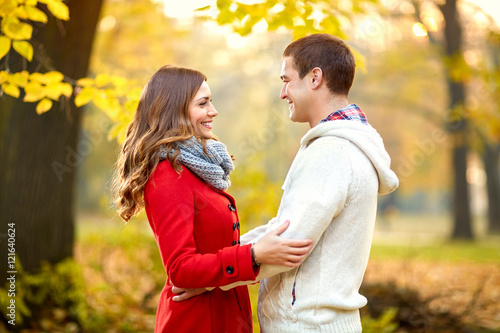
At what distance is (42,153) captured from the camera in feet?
17.2

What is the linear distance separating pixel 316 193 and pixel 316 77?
A: 54cm

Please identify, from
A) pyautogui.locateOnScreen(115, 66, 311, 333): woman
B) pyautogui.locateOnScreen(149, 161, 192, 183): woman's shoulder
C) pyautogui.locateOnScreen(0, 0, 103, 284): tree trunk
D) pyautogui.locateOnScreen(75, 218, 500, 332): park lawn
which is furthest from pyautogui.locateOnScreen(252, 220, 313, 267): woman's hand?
pyautogui.locateOnScreen(0, 0, 103, 284): tree trunk

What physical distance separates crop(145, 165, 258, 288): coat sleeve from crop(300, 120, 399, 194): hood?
0.57 m

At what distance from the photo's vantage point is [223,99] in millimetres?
28531

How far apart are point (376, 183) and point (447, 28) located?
12761mm

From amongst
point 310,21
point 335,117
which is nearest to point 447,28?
point 310,21

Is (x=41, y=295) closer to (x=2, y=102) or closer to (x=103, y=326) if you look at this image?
(x=103, y=326)

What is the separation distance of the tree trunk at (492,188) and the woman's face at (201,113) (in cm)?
1968

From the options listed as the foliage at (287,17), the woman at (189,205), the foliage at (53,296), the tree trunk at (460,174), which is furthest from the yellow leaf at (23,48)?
the tree trunk at (460,174)

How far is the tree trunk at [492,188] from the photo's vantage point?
789 inches

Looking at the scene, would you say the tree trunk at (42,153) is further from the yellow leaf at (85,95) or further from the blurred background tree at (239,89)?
the yellow leaf at (85,95)

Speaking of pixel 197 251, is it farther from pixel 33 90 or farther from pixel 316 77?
pixel 33 90

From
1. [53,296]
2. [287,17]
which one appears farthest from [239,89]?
[287,17]

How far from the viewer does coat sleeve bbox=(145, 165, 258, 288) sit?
6.89 feet
